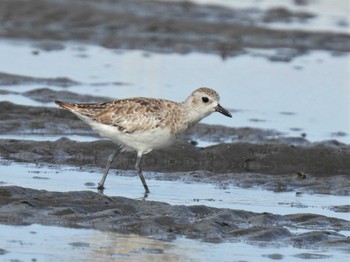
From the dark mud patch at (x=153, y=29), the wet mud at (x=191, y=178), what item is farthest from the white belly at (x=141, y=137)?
the dark mud patch at (x=153, y=29)

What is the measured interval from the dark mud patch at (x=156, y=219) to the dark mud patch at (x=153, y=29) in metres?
13.4

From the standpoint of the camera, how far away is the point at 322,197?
44.7 ft

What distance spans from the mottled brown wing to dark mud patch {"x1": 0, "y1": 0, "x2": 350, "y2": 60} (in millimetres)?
11412

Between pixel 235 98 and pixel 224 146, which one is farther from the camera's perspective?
pixel 235 98

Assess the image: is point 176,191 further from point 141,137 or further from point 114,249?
point 114,249

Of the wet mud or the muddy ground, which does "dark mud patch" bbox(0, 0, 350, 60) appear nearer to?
the muddy ground

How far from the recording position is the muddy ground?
11.1m

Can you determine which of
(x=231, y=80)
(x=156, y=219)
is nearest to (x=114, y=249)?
(x=156, y=219)

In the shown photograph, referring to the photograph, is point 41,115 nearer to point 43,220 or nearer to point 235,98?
point 235,98

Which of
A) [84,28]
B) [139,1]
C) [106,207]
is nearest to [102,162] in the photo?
[106,207]

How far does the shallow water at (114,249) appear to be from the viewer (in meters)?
9.86

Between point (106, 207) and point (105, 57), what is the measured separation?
12.8 m

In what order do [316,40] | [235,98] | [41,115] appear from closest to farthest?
[41,115] < [235,98] < [316,40]

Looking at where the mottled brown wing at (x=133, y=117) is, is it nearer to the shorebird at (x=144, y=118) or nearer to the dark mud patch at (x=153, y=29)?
the shorebird at (x=144, y=118)
